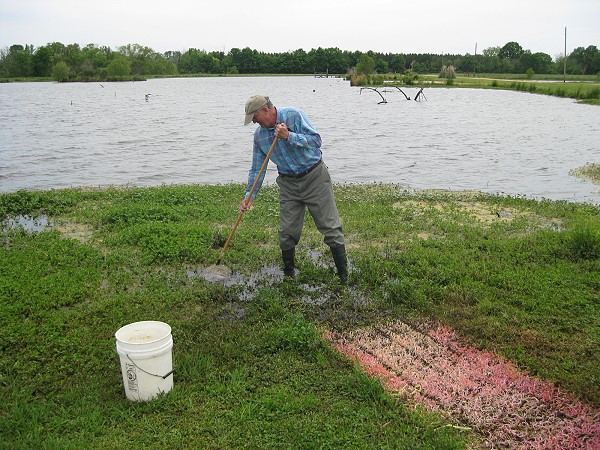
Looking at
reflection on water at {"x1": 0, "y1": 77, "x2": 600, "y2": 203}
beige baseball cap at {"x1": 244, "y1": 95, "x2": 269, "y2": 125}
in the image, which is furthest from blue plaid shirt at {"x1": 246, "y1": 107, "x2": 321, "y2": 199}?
reflection on water at {"x1": 0, "y1": 77, "x2": 600, "y2": 203}

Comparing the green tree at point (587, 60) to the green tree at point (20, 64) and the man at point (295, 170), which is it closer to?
the man at point (295, 170)

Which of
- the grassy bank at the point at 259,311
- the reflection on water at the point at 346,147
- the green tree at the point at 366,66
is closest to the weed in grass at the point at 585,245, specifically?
the grassy bank at the point at 259,311

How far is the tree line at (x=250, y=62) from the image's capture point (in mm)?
106375

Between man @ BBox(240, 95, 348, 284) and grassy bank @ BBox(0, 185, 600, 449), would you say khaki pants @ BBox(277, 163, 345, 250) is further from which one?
grassy bank @ BBox(0, 185, 600, 449)

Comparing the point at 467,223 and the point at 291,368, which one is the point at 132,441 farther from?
the point at 467,223

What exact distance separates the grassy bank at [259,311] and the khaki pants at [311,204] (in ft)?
2.38

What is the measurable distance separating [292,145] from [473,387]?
3.39m

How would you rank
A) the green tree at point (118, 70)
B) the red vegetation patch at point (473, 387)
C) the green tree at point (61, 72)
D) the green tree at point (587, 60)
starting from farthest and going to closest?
the green tree at point (118, 70) → the green tree at point (61, 72) → the green tree at point (587, 60) → the red vegetation patch at point (473, 387)

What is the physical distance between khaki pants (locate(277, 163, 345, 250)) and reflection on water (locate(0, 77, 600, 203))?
8890 mm

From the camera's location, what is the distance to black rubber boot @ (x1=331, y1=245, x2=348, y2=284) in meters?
7.21

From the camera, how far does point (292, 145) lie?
6.57 metres

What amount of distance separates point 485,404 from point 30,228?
27.6 feet

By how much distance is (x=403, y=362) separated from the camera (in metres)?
→ 5.45

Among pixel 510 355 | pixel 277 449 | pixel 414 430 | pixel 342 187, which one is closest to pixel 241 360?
pixel 277 449
